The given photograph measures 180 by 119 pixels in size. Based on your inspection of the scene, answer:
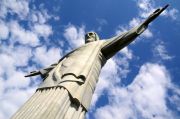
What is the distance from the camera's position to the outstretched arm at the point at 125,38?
9.04 meters

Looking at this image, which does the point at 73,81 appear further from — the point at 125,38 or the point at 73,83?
the point at 125,38

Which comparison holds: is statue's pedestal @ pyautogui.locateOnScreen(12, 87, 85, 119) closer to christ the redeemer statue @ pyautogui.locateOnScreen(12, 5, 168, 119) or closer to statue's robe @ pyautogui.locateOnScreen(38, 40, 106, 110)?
christ the redeemer statue @ pyautogui.locateOnScreen(12, 5, 168, 119)

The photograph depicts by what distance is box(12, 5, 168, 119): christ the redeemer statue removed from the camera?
705cm

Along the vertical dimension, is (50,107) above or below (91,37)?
below

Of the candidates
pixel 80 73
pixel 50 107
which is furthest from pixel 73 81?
pixel 50 107

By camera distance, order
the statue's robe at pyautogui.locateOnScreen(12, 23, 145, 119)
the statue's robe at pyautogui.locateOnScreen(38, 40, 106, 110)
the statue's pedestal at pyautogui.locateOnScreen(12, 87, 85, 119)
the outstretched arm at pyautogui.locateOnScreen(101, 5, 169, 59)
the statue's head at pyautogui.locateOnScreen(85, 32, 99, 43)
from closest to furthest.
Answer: the statue's pedestal at pyautogui.locateOnScreen(12, 87, 85, 119) → the statue's robe at pyautogui.locateOnScreen(12, 23, 145, 119) → the statue's robe at pyautogui.locateOnScreen(38, 40, 106, 110) → the outstretched arm at pyautogui.locateOnScreen(101, 5, 169, 59) → the statue's head at pyautogui.locateOnScreen(85, 32, 99, 43)

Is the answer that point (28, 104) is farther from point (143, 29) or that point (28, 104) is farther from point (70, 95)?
point (143, 29)

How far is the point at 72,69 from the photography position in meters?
8.30

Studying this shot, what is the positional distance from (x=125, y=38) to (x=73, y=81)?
2.23 meters

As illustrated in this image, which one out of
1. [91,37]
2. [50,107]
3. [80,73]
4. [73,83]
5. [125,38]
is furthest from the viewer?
[91,37]

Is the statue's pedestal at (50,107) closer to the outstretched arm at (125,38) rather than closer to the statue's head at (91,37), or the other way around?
the outstretched arm at (125,38)

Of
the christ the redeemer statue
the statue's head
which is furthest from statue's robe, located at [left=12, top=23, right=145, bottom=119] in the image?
the statue's head

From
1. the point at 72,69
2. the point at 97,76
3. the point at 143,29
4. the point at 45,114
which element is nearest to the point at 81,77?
the point at 72,69

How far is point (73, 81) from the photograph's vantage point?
7.85 metres
